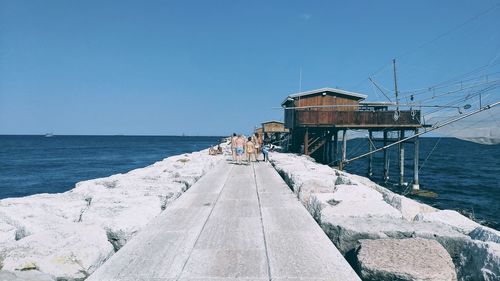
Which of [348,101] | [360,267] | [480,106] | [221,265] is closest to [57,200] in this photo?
[221,265]

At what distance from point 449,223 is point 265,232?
8.65ft

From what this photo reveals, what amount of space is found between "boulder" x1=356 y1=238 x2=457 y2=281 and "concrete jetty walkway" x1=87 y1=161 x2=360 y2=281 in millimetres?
228

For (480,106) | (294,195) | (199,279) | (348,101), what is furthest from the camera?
(348,101)

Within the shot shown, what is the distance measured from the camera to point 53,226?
490 centimetres

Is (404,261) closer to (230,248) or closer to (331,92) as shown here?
(230,248)

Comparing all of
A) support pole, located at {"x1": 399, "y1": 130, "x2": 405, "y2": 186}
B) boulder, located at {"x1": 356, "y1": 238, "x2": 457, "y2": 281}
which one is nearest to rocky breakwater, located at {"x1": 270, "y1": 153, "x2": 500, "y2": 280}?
boulder, located at {"x1": 356, "y1": 238, "x2": 457, "y2": 281}

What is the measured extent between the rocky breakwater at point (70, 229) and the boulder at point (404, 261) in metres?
2.64

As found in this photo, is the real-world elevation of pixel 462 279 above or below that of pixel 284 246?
below

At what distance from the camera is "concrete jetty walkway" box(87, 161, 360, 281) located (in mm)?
3559

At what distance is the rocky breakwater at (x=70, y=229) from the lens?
363 cm

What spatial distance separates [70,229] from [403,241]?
12.2ft

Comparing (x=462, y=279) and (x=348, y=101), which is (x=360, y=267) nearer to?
(x=462, y=279)

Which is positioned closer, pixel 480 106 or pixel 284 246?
pixel 284 246

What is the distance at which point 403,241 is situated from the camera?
4.15 metres
